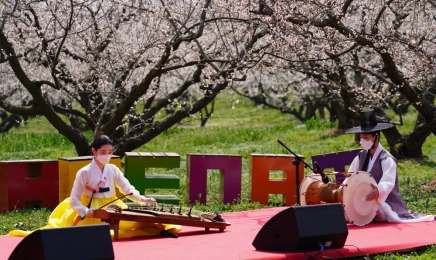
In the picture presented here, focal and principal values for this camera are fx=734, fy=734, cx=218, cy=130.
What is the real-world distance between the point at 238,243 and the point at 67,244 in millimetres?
2234

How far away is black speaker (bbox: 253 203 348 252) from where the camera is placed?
6391mm

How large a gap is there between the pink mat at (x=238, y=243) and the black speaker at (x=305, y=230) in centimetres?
9

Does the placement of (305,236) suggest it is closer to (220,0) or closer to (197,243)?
(197,243)

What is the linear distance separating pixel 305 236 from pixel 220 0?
5492mm

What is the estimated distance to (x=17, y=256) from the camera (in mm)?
5340

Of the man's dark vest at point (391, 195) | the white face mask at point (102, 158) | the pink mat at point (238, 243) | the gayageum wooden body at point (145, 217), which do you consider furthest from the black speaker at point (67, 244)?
the man's dark vest at point (391, 195)

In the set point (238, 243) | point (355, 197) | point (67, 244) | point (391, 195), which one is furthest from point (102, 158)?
point (391, 195)

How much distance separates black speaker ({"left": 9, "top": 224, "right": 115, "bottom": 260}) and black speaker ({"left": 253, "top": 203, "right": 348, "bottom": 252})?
5.53 feet

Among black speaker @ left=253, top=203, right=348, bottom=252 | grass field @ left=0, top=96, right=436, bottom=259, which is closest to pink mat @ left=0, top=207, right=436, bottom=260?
black speaker @ left=253, top=203, right=348, bottom=252

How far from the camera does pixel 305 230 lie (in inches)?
252

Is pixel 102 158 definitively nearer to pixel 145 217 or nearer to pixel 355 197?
pixel 145 217

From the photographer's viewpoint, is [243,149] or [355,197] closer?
[355,197]

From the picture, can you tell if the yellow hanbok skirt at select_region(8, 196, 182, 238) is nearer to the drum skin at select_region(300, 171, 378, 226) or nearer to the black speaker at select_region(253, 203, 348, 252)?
the black speaker at select_region(253, 203, 348, 252)

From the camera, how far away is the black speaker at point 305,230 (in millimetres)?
6391
